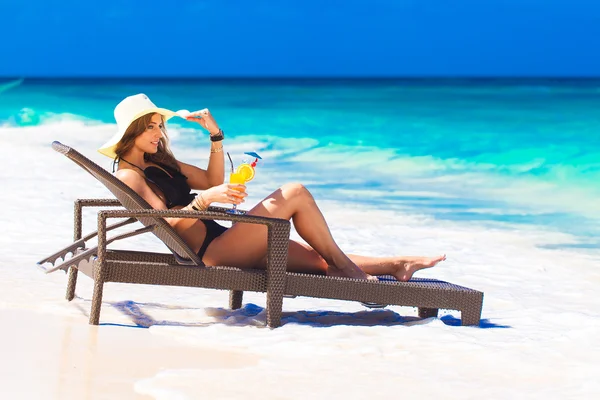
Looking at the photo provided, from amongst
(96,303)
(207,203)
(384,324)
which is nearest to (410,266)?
(384,324)

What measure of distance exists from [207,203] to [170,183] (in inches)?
18.2

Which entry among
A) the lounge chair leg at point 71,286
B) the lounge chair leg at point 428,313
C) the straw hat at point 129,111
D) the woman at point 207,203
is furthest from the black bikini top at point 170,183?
the lounge chair leg at point 428,313

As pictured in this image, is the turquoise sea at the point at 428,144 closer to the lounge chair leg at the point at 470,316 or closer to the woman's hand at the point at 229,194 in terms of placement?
the lounge chair leg at the point at 470,316

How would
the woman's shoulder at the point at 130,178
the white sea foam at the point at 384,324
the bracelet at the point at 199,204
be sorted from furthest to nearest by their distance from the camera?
the woman's shoulder at the point at 130,178, the bracelet at the point at 199,204, the white sea foam at the point at 384,324

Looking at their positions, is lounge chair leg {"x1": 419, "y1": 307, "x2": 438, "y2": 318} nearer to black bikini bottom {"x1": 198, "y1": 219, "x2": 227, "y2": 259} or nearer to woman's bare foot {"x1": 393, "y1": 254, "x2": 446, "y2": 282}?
woman's bare foot {"x1": 393, "y1": 254, "x2": 446, "y2": 282}

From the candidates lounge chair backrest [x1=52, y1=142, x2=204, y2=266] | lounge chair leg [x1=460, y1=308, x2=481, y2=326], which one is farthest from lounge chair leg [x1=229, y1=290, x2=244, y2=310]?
lounge chair leg [x1=460, y1=308, x2=481, y2=326]

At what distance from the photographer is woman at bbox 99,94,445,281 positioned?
14.2 ft

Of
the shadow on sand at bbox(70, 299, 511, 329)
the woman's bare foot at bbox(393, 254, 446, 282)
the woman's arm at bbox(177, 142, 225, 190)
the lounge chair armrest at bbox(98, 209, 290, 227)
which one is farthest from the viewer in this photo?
the woman's arm at bbox(177, 142, 225, 190)

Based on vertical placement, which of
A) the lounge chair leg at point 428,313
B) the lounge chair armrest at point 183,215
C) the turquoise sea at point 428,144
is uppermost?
→ the turquoise sea at point 428,144

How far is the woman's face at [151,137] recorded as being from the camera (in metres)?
4.49

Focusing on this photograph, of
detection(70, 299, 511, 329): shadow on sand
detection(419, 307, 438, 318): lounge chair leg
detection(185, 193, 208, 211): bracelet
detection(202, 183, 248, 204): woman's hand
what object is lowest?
detection(70, 299, 511, 329): shadow on sand

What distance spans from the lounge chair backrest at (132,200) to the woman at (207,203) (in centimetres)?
11

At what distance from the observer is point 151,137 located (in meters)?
4.51

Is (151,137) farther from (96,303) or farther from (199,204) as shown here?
(96,303)
